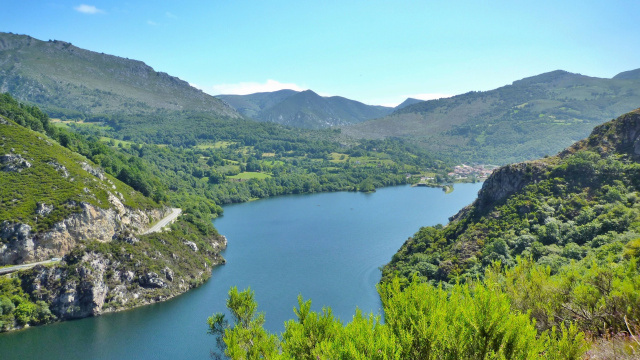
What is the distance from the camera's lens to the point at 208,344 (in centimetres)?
3700

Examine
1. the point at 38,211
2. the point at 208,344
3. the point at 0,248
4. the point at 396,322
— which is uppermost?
the point at 396,322

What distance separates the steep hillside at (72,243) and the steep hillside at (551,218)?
29.8 metres

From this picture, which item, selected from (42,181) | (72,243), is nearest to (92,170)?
(42,181)

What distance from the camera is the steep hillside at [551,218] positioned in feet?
101

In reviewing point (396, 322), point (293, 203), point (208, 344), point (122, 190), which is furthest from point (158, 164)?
point (396, 322)

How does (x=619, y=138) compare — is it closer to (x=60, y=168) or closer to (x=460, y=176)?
(x=60, y=168)

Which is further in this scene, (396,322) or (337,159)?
(337,159)

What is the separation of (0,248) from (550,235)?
2211 inches

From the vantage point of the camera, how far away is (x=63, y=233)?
4422 centimetres

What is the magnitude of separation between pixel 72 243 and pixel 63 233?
5.21 ft

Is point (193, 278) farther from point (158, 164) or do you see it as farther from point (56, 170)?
point (158, 164)

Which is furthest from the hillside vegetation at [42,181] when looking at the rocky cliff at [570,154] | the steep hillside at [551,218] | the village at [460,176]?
the village at [460,176]

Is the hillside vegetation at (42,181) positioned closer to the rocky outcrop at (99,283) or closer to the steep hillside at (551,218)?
the rocky outcrop at (99,283)

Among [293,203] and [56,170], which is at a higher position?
[56,170]
